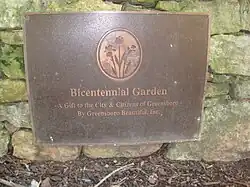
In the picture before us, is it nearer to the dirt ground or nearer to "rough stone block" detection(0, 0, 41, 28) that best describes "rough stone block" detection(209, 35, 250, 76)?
the dirt ground

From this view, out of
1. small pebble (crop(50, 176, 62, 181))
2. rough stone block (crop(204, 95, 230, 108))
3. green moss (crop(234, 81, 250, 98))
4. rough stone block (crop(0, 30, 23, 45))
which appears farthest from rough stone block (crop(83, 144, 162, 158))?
rough stone block (crop(0, 30, 23, 45))

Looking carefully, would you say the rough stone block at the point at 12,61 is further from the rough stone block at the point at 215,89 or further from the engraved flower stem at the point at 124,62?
the rough stone block at the point at 215,89

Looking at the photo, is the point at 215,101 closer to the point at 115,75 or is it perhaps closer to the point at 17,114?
the point at 115,75

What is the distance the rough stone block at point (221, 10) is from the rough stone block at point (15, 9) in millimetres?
438

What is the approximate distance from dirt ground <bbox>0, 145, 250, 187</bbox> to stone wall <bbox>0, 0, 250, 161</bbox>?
0.03m

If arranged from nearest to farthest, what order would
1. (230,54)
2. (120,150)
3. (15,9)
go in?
(15,9) → (230,54) → (120,150)

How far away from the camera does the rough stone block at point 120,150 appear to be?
166 cm

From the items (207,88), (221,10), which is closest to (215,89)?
(207,88)

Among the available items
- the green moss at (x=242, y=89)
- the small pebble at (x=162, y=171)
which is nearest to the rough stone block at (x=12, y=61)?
the small pebble at (x=162, y=171)

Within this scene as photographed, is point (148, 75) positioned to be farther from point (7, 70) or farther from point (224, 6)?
point (7, 70)

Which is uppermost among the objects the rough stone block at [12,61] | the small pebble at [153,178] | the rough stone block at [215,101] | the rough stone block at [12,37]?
the rough stone block at [12,37]

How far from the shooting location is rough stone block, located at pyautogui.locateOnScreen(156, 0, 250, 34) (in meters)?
1.49

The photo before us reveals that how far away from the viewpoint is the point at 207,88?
5.23ft

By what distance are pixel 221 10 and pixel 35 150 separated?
0.88m
